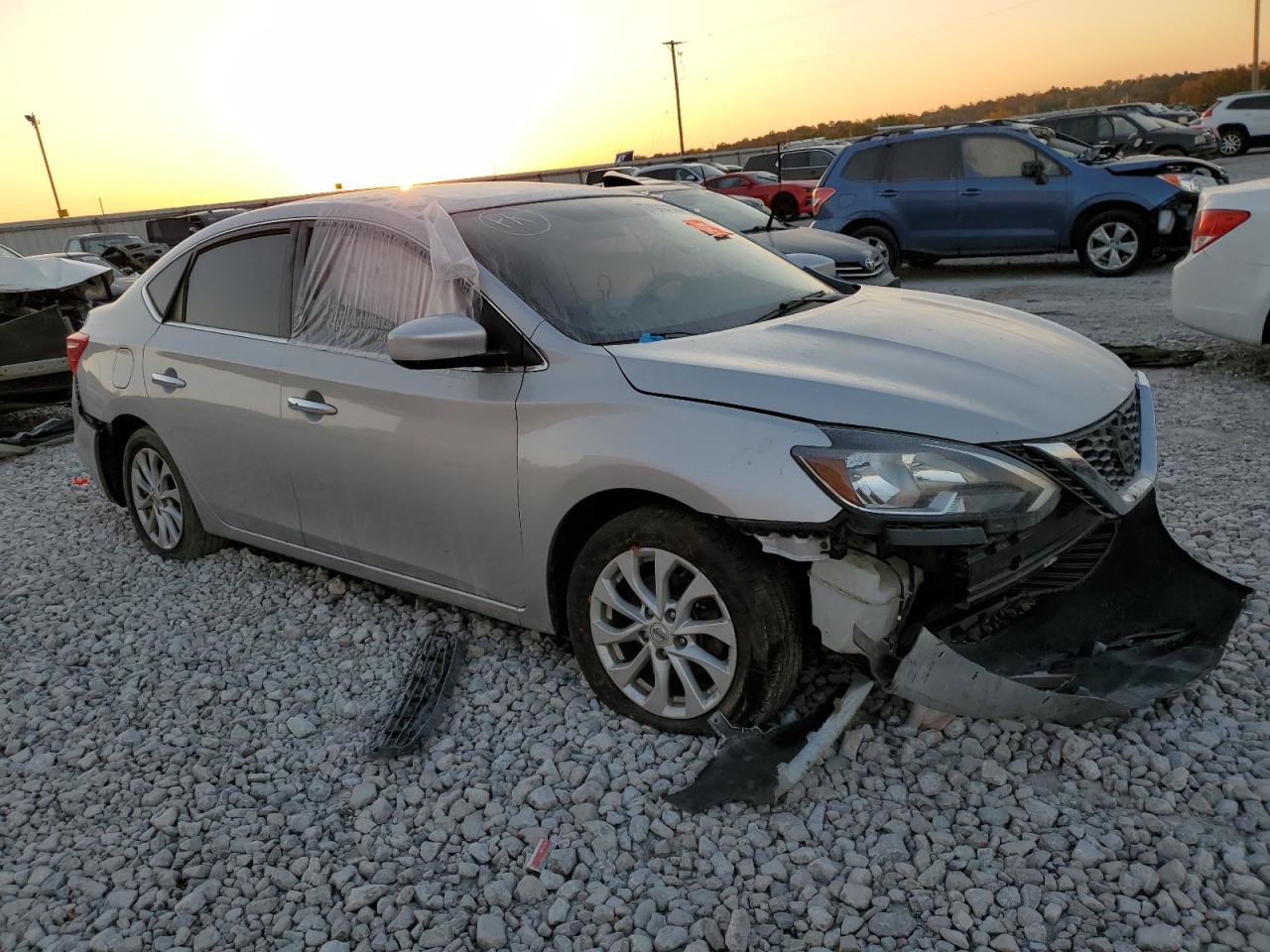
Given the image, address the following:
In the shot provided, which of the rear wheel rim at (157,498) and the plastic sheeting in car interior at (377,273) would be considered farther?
the rear wheel rim at (157,498)

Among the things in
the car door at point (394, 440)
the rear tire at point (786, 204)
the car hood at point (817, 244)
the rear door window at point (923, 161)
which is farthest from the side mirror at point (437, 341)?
the rear tire at point (786, 204)

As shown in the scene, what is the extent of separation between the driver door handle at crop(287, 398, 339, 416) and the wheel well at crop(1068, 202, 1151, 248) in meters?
10.6

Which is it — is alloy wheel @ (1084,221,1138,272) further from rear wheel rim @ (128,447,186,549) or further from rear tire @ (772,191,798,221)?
rear wheel rim @ (128,447,186,549)

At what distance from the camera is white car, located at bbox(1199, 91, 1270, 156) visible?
28969 mm

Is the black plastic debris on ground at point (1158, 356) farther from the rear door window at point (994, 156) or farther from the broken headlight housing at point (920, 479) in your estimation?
the broken headlight housing at point (920, 479)

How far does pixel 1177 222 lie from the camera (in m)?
11.5

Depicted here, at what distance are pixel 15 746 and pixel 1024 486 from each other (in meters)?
3.47

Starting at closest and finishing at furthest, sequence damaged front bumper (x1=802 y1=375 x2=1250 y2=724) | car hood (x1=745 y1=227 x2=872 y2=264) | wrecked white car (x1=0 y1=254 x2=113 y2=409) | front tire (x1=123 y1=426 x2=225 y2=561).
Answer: damaged front bumper (x1=802 y1=375 x2=1250 y2=724)
front tire (x1=123 y1=426 x2=225 y2=561)
wrecked white car (x1=0 y1=254 x2=113 y2=409)
car hood (x1=745 y1=227 x2=872 y2=264)

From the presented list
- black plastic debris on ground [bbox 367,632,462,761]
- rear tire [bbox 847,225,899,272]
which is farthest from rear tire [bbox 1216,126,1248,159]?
black plastic debris on ground [bbox 367,632,462,761]

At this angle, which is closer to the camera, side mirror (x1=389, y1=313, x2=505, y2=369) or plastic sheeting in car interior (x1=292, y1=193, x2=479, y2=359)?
side mirror (x1=389, y1=313, x2=505, y2=369)

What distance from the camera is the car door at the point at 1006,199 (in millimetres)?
11930

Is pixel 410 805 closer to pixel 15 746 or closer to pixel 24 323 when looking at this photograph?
pixel 15 746

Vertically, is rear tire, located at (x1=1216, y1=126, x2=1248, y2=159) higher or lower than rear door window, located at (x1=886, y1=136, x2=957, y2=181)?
lower

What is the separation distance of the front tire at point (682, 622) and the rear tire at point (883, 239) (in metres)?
10.5
